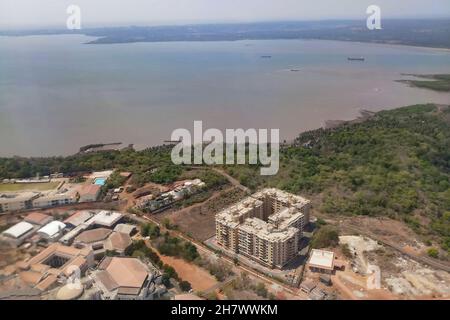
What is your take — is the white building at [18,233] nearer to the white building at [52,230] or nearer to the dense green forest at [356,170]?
the white building at [52,230]

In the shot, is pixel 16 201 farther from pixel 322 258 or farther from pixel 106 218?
pixel 322 258

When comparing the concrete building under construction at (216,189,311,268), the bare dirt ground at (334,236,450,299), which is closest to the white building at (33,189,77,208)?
the concrete building under construction at (216,189,311,268)

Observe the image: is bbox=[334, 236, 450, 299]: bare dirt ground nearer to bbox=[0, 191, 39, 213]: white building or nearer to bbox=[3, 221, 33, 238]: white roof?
bbox=[3, 221, 33, 238]: white roof

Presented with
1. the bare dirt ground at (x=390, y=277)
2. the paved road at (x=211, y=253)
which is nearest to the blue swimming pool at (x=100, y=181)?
the paved road at (x=211, y=253)

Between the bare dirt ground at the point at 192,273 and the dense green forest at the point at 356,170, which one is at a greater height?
the dense green forest at the point at 356,170

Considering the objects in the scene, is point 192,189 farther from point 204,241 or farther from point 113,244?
point 113,244

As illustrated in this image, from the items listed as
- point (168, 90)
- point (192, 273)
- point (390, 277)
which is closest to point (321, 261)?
point (390, 277)
